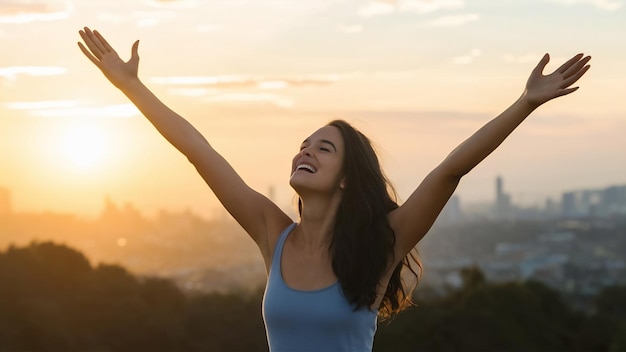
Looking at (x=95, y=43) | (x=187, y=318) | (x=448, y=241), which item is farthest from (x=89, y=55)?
(x=448, y=241)

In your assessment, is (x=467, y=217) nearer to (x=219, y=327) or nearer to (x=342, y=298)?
(x=219, y=327)

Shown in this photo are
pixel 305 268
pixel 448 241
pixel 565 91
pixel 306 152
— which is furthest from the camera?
pixel 448 241

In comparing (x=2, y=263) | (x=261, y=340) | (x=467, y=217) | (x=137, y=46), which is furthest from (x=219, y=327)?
(x=467, y=217)

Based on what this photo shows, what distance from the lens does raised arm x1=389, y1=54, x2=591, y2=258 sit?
2.60 meters

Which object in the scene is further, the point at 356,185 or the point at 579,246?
the point at 579,246

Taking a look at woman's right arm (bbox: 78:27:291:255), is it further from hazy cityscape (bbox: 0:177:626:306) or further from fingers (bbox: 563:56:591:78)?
hazy cityscape (bbox: 0:177:626:306)

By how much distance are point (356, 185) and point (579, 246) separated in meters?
41.7

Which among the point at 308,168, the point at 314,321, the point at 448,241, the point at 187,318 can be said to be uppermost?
the point at 308,168

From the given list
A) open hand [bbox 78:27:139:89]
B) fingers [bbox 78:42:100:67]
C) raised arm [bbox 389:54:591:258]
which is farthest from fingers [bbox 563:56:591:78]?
fingers [bbox 78:42:100:67]

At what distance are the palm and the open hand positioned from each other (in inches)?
49.8

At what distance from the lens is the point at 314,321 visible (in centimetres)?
268

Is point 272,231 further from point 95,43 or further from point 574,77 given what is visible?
point 574,77

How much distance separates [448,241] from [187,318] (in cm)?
2575

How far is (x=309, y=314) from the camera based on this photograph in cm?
268
